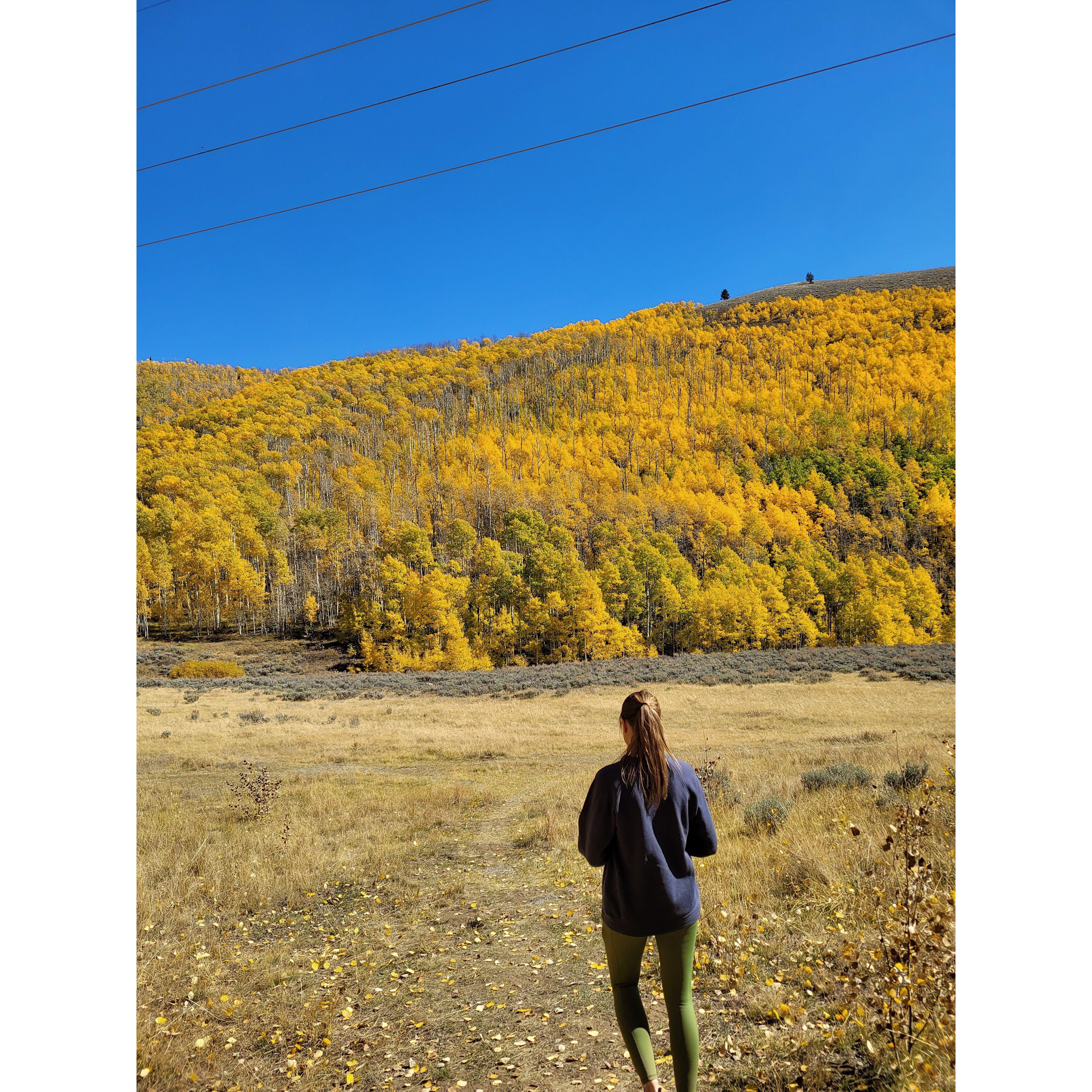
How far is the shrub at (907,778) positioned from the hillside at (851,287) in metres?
33.2

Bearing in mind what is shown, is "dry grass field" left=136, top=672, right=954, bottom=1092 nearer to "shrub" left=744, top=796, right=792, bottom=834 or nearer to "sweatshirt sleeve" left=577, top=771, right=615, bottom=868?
"shrub" left=744, top=796, right=792, bottom=834

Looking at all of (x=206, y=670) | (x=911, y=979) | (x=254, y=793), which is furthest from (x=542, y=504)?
(x=911, y=979)

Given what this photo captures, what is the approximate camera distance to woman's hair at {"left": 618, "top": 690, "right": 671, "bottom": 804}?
152 cm

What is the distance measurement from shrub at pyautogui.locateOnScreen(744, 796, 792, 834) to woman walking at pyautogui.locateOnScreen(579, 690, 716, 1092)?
9.24 ft

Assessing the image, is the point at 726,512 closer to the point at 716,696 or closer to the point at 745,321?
the point at 716,696

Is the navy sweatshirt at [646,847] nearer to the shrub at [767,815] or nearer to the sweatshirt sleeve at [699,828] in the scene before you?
the sweatshirt sleeve at [699,828]

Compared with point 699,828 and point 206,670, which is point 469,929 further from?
point 206,670

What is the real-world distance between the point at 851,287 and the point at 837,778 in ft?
194

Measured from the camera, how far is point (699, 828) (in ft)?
5.16

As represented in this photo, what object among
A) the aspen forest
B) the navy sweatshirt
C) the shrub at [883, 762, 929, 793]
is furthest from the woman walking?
the aspen forest

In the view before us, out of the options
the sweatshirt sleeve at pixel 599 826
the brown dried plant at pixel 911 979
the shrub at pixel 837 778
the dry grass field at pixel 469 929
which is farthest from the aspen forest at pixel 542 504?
the sweatshirt sleeve at pixel 599 826

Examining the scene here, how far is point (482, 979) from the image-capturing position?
2.75 meters

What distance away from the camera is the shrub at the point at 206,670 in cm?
1111
